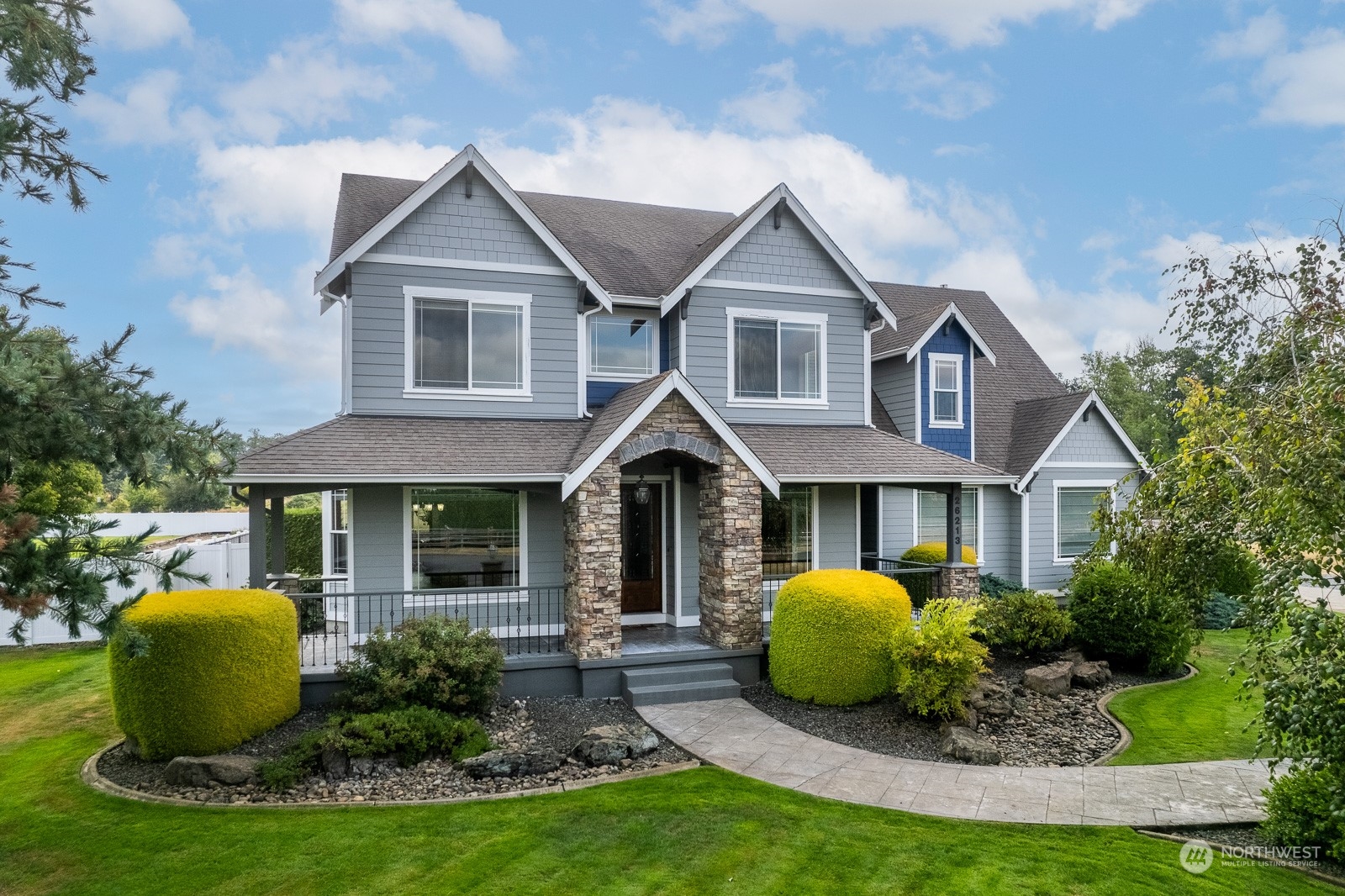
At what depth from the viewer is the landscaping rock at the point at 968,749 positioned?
355 inches

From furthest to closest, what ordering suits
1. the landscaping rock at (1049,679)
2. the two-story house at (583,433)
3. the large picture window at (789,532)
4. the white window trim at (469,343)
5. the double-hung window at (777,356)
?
the large picture window at (789,532) < the double-hung window at (777,356) < the white window trim at (469,343) < the landscaping rock at (1049,679) < the two-story house at (583,433)

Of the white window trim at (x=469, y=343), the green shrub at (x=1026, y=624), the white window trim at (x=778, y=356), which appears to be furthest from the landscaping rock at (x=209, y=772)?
the green shrub at (x=1026, y=624)

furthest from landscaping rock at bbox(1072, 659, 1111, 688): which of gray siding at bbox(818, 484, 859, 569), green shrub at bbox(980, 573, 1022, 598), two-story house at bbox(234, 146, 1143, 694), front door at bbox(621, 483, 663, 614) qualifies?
front door at bbox(621, 483, 663, 614)

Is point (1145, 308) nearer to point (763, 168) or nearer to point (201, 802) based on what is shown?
point (763, 168)

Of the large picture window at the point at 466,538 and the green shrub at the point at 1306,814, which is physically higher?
the large picture window at the point at 466,538

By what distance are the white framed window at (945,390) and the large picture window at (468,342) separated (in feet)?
32.3

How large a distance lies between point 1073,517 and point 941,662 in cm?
1095

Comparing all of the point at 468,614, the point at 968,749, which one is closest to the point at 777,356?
the point at 468,614

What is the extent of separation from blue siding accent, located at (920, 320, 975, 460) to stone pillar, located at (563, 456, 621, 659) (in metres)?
9.30

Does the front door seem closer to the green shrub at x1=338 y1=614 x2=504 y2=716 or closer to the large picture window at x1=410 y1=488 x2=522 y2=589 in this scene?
the large picture window at x1=410 y1=488 x2=522 y2=589

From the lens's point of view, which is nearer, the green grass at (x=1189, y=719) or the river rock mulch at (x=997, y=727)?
the green grass at (x=1189, y=719)

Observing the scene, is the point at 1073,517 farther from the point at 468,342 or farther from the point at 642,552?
the point at 468,342

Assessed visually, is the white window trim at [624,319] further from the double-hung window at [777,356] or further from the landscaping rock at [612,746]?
the landscaping rock at [612,746]

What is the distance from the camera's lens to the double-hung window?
48.4ft
